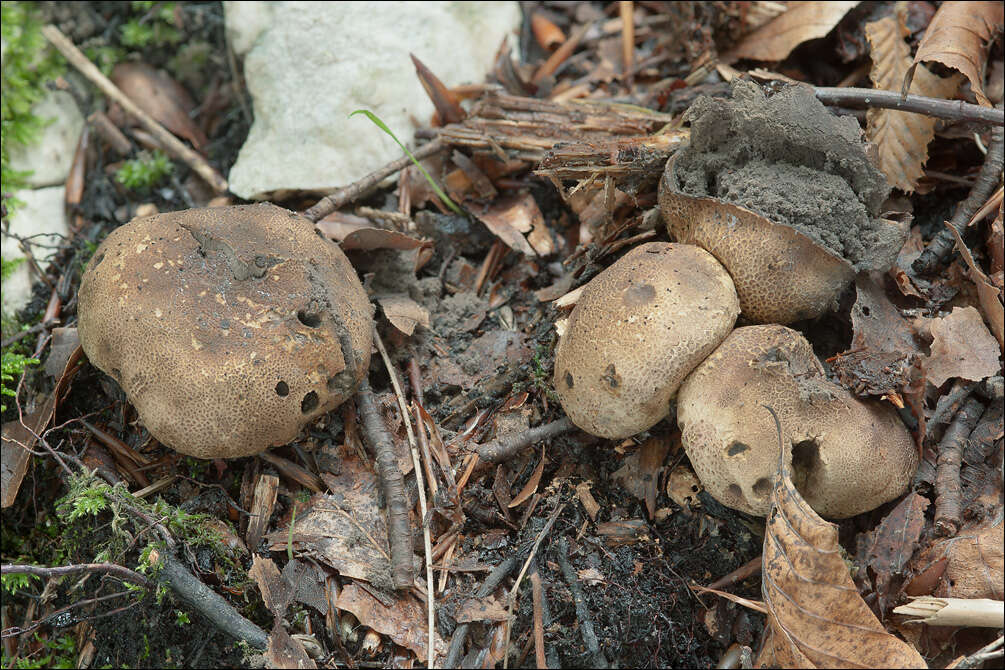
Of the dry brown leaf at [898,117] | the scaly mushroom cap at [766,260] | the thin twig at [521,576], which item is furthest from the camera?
the dry brown leaf at [898,117]

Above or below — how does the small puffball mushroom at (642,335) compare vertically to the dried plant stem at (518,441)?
above

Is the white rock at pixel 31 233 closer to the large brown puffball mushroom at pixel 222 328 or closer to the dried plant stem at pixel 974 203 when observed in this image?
the large brown puffball mushroom at pixel 222 328

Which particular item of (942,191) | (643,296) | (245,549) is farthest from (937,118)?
(245,549)

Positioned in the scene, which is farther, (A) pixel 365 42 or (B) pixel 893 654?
(A) pixel 365 42

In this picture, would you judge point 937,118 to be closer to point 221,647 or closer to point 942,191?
point 942,191

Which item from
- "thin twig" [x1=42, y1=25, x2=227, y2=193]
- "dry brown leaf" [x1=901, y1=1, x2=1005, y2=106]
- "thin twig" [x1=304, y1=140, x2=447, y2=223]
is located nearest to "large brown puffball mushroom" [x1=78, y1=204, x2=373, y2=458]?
"thin twig" [x1=304, y1=140, x2=447, y2=223]

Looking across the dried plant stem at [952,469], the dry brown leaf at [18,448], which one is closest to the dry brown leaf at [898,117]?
the dried plant stem at [952,469]

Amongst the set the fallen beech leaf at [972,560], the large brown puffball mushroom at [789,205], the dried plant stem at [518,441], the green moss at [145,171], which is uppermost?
the large brown puffball mushroom at [789,205]

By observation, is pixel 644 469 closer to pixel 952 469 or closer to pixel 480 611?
pixel 480 611
